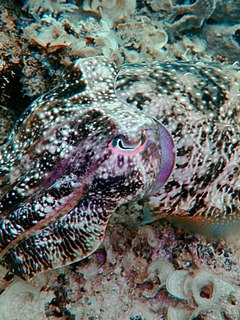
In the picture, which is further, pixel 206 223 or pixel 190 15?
pixel 190 15

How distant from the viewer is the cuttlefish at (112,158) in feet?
7.38

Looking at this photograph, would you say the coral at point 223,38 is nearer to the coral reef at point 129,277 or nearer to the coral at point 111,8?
the coral at point 111,8

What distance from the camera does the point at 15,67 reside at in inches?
124

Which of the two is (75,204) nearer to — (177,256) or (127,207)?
(127,207)

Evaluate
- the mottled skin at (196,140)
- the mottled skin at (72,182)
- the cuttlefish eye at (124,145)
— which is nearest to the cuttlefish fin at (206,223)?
the mottled skin at (196,140)

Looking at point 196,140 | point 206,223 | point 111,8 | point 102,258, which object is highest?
point 111,8

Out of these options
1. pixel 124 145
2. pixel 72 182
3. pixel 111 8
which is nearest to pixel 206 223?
pixel 124 145

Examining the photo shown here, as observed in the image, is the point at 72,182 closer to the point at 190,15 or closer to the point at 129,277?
the point at 129,277

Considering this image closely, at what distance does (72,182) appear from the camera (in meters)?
2.25

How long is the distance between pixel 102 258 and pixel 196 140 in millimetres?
1438

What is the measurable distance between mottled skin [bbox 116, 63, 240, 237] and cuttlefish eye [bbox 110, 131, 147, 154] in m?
0.49

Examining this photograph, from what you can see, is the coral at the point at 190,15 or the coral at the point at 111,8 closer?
the coral at the point at 111,8

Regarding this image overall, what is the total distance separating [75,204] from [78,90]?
3.43ft

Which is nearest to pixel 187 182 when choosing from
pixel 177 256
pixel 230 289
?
pixel 177 256
